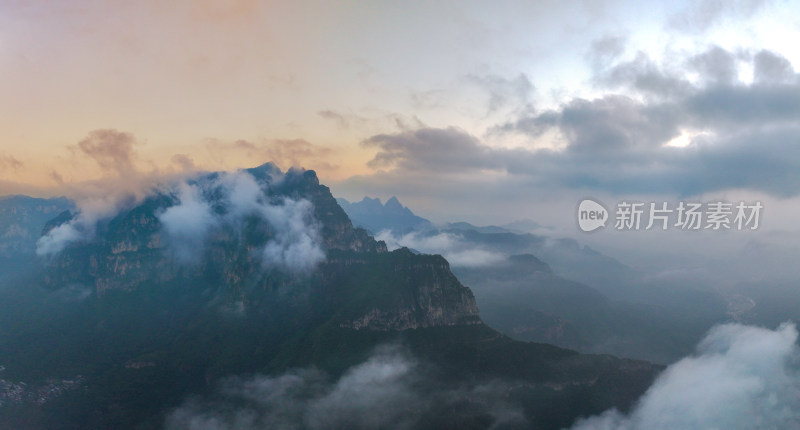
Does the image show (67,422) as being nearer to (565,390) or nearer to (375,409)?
(375,409)

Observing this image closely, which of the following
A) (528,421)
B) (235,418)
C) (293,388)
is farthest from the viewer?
(293,388)

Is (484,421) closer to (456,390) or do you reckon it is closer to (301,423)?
(456,390)

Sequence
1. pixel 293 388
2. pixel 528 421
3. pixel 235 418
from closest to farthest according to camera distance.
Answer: pixel 528 421
pixel 235 418
pixel 293 388

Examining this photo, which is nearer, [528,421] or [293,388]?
[528,421]

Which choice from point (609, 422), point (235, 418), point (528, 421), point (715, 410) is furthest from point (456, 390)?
point (715, 410)

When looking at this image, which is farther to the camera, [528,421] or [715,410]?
[715,410]

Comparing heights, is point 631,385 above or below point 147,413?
above

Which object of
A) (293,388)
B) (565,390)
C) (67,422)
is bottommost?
(67,422)

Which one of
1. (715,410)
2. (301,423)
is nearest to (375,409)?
(301,423)

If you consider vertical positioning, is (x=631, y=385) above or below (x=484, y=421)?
above
